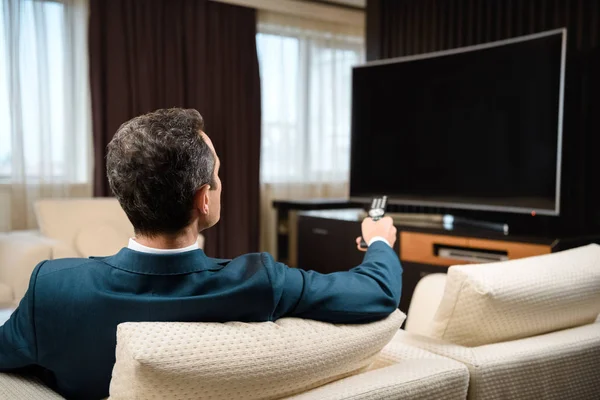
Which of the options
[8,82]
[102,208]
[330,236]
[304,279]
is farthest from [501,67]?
[8,82]

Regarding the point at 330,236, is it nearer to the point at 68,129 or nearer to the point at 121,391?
the point at 68,129

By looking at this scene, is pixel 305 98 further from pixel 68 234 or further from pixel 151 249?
pixel 151 249

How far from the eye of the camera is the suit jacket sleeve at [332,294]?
942 millimetres

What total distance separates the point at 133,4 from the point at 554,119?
2.84 m

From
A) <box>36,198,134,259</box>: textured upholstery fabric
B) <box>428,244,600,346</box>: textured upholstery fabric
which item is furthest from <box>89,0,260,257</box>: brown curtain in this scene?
<box>428,244,600,346</box>: textured upholstery fabric

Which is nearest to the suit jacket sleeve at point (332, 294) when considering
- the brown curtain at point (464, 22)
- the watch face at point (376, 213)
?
the watch face at point (376, 213)

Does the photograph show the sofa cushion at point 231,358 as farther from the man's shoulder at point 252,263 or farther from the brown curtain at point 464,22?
the brown curtain at point 464,22

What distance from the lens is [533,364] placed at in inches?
43.8

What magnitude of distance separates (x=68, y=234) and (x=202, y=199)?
8.18 ft

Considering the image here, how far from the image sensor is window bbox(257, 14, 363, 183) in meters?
4.76

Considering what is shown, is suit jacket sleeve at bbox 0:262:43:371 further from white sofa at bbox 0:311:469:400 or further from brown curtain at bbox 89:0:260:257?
brown curtain at bbox 89:0:260:257

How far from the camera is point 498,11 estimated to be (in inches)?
140

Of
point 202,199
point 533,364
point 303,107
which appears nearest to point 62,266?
point 202,199

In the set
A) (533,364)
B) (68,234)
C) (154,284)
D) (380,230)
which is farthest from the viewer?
(68,234)
